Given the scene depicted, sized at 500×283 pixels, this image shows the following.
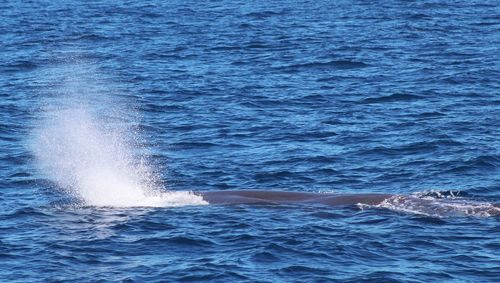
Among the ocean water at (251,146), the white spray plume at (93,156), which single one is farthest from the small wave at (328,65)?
the white spray plume at (93,156)

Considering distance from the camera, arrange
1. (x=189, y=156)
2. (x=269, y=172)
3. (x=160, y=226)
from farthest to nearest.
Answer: (x=189, y=156), (x=269, y=172), (x=160, y=226)

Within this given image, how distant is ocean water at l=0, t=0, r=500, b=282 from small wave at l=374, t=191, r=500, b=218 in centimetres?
9

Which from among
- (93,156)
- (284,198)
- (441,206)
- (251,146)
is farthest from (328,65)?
(441,206)

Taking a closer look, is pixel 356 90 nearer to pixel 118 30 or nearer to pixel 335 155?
pixel 335 155

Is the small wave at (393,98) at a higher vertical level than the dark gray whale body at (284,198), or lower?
lower

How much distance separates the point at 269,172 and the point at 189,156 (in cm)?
391

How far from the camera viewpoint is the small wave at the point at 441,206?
30784 mm

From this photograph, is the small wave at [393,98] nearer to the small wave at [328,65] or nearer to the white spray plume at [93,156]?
the small wave at [328,65]

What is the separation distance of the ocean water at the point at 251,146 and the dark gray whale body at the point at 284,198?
58 cm

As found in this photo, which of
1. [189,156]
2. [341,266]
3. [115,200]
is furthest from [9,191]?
[341,266]

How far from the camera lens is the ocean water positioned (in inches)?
1064

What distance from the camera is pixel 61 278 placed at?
25547 millimetres

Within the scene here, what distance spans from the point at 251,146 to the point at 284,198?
847 cm

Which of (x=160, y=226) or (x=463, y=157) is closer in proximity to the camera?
(x=160, y=226)
